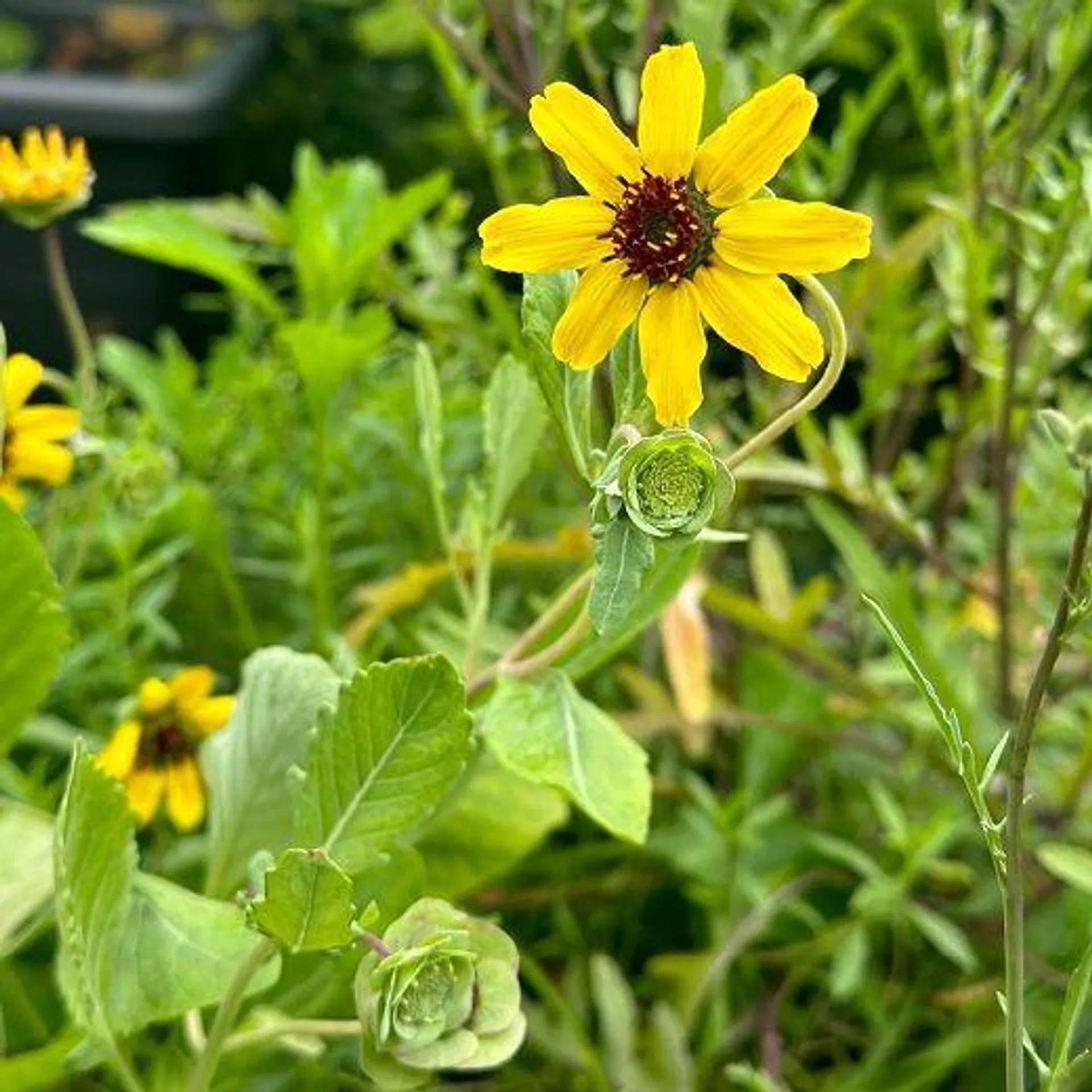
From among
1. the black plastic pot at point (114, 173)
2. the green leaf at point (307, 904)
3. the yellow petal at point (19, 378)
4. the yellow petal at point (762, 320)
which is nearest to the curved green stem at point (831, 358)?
the yellow petal at point (762, 320)

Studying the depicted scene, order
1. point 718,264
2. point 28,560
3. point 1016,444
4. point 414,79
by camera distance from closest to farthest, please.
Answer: point 718,264
point 28,560
point 1016,444
point 414,79

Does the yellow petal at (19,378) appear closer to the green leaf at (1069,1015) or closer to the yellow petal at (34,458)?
the yellow petal at (34,458)

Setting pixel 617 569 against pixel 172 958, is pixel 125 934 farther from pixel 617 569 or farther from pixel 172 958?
pixel 617 569

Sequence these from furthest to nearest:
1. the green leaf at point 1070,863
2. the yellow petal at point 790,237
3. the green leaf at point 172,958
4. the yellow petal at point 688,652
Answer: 1. the yellow petal at point 688,652
2. the green leaf at point 1070,863
3. the green leaf at point 172,958
4. the yellow petal at point 790,237

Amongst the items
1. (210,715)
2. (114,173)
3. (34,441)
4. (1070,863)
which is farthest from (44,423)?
(114,173)

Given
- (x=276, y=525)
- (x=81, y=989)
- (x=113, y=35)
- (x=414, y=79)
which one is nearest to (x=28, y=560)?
(x=81, y=989)

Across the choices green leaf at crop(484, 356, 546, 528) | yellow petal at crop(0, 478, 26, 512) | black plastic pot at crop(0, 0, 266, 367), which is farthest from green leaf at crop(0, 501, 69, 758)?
black plastic pot at crop(0, 0, 266, 367)

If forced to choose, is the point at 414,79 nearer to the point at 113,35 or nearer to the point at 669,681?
the point at 113,35
